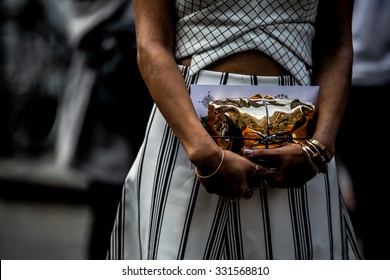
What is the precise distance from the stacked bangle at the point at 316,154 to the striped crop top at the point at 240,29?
0.19 m

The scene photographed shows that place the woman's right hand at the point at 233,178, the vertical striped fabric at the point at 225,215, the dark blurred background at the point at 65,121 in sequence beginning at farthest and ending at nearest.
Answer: the dark blurred background at the point at 65,121 < the vertical striped fabric at the point at 225,215 < the woman's right hand at the point at 233,178

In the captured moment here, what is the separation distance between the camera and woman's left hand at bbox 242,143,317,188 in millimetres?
1583

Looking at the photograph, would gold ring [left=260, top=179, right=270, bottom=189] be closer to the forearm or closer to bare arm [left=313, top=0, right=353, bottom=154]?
the forearm

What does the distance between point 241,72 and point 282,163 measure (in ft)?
0.79

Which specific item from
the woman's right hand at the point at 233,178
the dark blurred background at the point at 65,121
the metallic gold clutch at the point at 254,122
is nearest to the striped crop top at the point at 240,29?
the metallic gold clutch at the point at 254,122

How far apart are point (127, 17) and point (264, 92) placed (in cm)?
192

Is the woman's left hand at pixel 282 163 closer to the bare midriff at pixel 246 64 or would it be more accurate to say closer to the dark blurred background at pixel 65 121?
the bare midriff at pixel 246 64

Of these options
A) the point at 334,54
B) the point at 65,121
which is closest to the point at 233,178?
the point at 334,54

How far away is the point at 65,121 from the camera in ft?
12.5

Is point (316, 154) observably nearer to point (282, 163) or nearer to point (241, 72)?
point (282, 163)

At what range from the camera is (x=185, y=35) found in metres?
1.74

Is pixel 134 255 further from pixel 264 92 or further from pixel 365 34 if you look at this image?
pixel 365 34

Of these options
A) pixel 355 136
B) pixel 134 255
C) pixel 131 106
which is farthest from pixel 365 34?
pixel 134 255

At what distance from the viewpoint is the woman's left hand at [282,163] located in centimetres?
158
